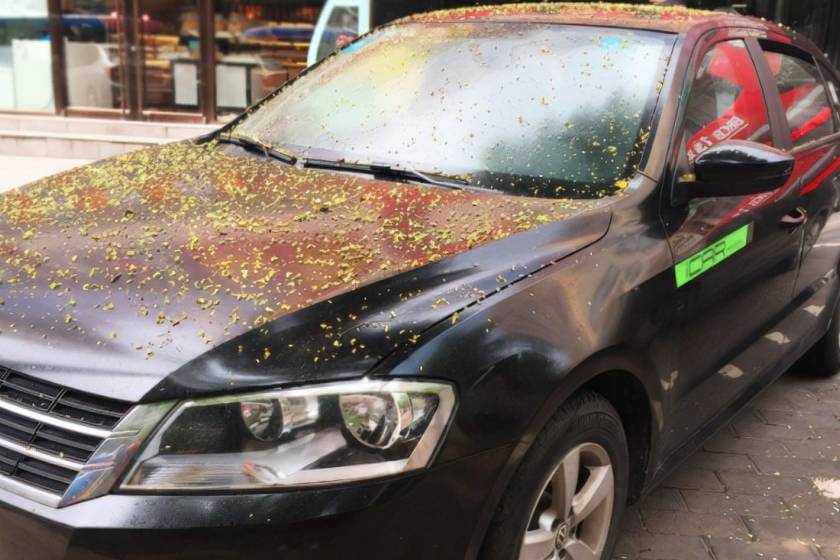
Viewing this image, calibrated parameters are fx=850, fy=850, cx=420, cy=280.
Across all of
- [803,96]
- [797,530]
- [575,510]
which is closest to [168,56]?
[803,96]

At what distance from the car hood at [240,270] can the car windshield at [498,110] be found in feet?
0.58

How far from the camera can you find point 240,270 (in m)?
2.00

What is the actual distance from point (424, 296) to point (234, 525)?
0.63 meters

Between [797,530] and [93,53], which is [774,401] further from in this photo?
[93,53]

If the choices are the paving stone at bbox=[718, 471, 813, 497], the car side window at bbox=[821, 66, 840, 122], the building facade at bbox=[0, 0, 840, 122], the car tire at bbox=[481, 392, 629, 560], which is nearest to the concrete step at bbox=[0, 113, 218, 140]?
the building facade at bbox=[0, 0, 840, 122]

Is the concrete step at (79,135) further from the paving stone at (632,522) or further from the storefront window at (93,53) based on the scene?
the paving stone at (632,522)

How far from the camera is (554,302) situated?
2.01 metres

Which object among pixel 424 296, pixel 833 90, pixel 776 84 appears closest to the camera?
pixel 424 296

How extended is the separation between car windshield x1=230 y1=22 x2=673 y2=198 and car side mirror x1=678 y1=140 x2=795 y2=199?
0.62 feet

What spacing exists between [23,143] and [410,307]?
9.17 meters

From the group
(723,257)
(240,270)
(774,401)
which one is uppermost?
(240,270)

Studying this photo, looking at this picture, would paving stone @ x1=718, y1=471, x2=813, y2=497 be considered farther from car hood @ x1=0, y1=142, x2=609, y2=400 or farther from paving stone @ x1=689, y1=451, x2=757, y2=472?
car hood @ x1=0, y1=142, x2=609, y2=400

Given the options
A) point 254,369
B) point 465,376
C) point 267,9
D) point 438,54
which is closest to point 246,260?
point 254,369

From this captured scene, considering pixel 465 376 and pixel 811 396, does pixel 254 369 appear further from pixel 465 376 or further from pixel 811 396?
pixel 811 396
